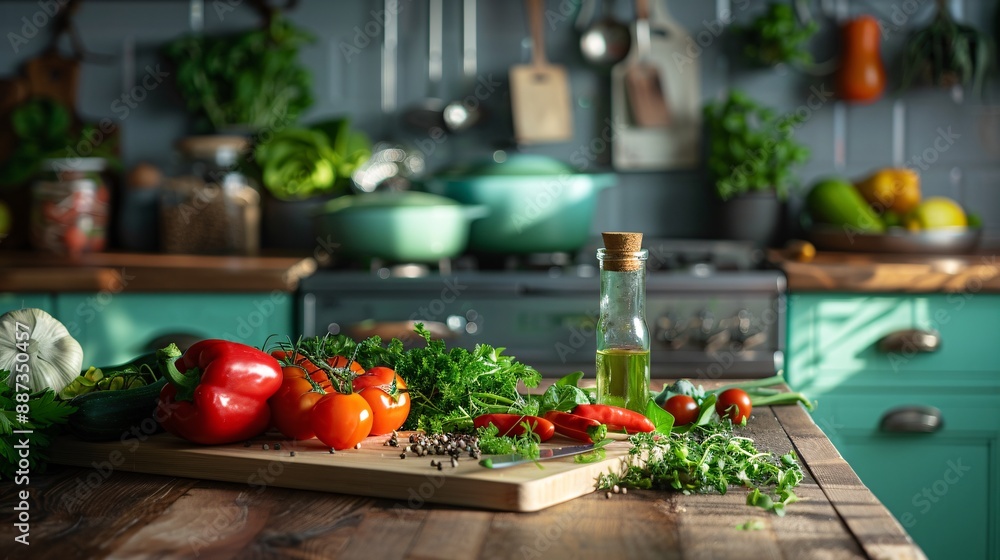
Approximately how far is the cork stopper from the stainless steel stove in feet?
4.09

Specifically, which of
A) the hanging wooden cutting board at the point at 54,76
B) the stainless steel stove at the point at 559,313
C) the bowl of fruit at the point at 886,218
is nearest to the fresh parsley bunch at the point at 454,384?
the stainless steel stove at the point at 559,313

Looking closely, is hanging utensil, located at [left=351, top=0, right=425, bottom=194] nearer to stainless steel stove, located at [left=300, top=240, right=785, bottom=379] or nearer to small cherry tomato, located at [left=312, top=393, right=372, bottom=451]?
stainless steel stove, located at [left=300, top=240, right=785, bottom=379]

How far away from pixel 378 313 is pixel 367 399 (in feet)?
4.53

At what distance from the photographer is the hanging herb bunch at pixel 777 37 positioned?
2953 mm

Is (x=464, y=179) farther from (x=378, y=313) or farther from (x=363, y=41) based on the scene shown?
(x=363, y=41)

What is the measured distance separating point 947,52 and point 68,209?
100 inches

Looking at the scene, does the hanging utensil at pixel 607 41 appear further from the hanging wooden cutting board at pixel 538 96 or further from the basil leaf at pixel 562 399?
the basil leaf at pixel 562 399

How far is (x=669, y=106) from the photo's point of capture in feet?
10.1

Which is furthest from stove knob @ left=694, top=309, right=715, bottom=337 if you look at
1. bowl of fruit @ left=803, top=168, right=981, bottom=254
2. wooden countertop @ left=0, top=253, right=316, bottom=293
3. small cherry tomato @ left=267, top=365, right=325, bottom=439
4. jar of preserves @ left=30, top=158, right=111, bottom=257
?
jar of preserves @ left=30, top=158, right=111, bottom=257

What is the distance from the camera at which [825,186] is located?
9.53 feet

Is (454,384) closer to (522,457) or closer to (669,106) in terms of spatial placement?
(522,457)

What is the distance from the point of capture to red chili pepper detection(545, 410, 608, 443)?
41.8 inches

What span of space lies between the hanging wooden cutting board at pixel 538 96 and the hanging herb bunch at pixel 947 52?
1014mm

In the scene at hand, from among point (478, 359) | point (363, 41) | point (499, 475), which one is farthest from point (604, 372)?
point (363, 41)
